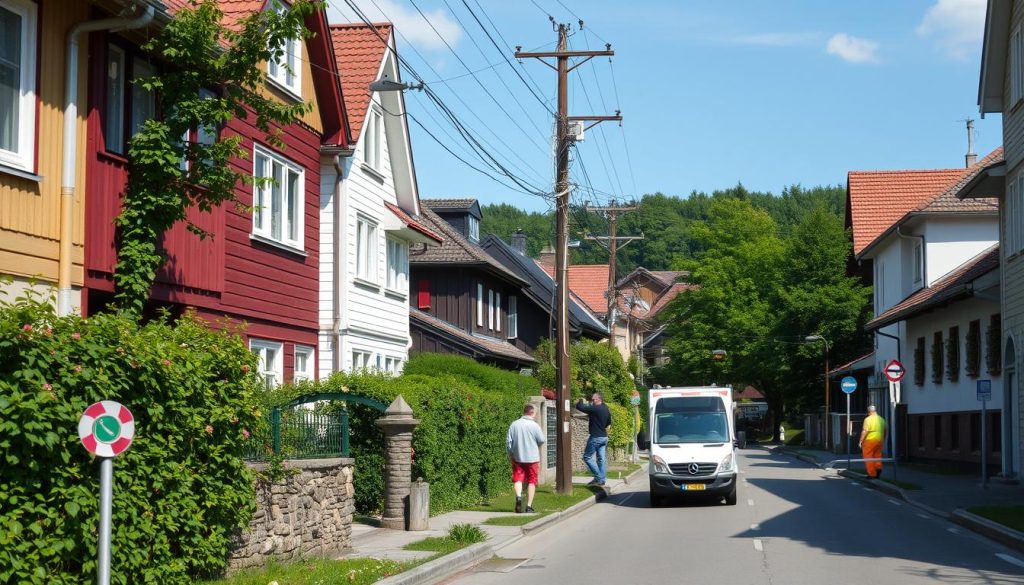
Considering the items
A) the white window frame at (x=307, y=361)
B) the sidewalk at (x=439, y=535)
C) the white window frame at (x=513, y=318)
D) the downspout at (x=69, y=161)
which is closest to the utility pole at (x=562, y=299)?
the sidewalk at (x=439, y=535)

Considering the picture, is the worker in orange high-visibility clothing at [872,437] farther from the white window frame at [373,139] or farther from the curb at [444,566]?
the curb at [444,566]

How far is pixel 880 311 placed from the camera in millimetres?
49688

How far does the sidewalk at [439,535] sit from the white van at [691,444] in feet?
8.04

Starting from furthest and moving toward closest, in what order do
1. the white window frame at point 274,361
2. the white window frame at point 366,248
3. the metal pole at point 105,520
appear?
the white window frame at point 366,248 < the white window frame at point 274,361 < the metal pole at point 105,520

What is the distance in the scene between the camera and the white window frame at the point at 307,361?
896 inches

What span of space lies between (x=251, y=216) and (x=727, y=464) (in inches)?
427

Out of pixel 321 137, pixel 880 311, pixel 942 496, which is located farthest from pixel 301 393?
pixel 880 311

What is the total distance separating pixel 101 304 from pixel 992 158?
32.5 meters

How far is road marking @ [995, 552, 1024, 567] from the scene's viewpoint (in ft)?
47.1

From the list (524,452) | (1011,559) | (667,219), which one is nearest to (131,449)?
(1011,559)

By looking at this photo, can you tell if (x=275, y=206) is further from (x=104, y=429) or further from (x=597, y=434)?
(x=104, y=429)

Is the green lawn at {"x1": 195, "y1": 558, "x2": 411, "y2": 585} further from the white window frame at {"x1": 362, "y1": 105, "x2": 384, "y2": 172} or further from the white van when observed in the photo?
the white window frame at {"x1": 362, "y1": 105, "x2": 384, "y2": 172}

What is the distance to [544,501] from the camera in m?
23.6

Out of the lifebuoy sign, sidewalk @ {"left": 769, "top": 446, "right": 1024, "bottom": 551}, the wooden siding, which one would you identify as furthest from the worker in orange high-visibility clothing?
the lifebuoy sign
